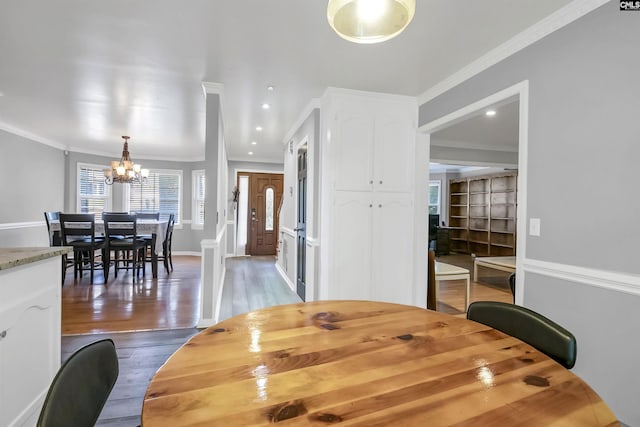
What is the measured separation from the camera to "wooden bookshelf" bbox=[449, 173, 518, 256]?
7.27 metres

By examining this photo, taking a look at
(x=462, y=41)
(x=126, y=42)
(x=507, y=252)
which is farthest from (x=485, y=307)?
(x=507, y=252)

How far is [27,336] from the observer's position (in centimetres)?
145

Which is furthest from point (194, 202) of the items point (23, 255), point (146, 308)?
point (23, 255)

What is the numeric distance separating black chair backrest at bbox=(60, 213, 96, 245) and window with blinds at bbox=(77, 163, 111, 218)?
248 centimetres

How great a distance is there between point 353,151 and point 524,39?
5.31 feet

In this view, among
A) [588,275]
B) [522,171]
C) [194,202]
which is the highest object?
[522,171]

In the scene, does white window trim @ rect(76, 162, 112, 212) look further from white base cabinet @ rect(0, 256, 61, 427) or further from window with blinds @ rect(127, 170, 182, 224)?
white base cabinet @ rect(0, 256, 61, 427)

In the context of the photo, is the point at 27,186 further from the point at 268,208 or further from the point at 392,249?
the point at 392,249

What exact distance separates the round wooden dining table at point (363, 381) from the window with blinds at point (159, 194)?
282 inches

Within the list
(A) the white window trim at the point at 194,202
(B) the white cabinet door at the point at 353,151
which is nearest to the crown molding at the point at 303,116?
(B) the white cabinet door at the point at 353,151

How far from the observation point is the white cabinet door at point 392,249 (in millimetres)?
3193

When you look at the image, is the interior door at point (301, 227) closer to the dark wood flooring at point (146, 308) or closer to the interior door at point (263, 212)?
the dark wood flooring at point (146, 308)

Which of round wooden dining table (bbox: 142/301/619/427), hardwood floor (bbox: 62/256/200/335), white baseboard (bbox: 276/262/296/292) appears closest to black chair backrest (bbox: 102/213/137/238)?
hardwood floor (bbox: 62/256/200/335)

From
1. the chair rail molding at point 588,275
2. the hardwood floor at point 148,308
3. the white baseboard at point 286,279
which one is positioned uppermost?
the chair rail molding at point 588,275
